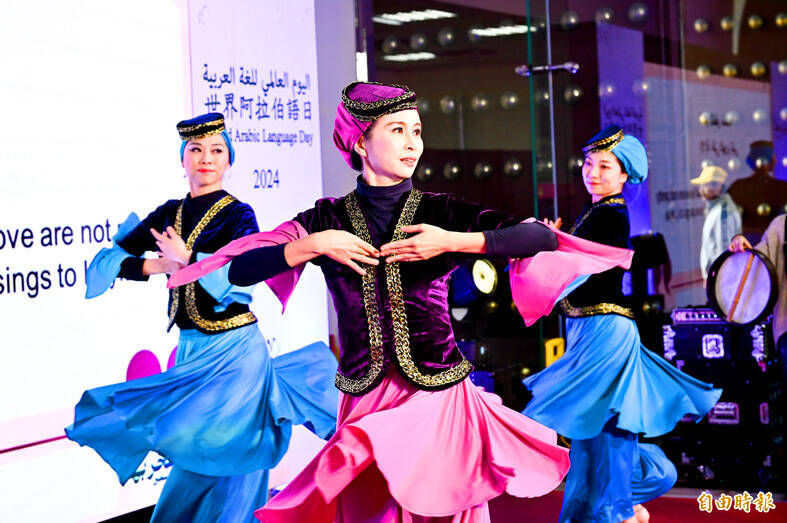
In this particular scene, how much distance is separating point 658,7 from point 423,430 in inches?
190

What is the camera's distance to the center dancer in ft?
9.97

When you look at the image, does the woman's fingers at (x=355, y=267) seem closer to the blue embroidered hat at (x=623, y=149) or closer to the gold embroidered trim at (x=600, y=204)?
the gold embroidered trim at (x=600, y=204)

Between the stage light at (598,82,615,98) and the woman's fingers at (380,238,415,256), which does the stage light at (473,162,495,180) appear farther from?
the woman's fingers at (380,238,415,256)

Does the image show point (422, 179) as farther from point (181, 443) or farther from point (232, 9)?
point (181, 443)

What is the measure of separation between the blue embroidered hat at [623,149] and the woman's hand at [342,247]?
2264 millimetres

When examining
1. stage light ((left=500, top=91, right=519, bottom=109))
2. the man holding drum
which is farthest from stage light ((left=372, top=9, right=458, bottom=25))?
the man holding drum

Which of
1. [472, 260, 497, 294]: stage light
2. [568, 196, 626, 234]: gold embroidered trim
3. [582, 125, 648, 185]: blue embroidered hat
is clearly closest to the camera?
[568, 196, 626, 234]: gold embroidered trim

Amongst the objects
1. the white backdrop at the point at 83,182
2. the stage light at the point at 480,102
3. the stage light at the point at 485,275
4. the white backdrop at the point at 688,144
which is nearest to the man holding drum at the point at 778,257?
the stage light at the point at 485,275

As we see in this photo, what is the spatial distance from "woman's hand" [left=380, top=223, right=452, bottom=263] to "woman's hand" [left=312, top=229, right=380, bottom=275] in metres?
0.10

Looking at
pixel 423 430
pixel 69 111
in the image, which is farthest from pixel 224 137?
pixel 423 430

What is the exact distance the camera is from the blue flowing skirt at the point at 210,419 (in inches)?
162

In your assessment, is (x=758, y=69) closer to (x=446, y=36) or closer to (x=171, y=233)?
(x=446, y=36)

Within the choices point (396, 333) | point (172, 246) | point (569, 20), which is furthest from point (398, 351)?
point (569, 20)

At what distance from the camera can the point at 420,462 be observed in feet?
10.0
